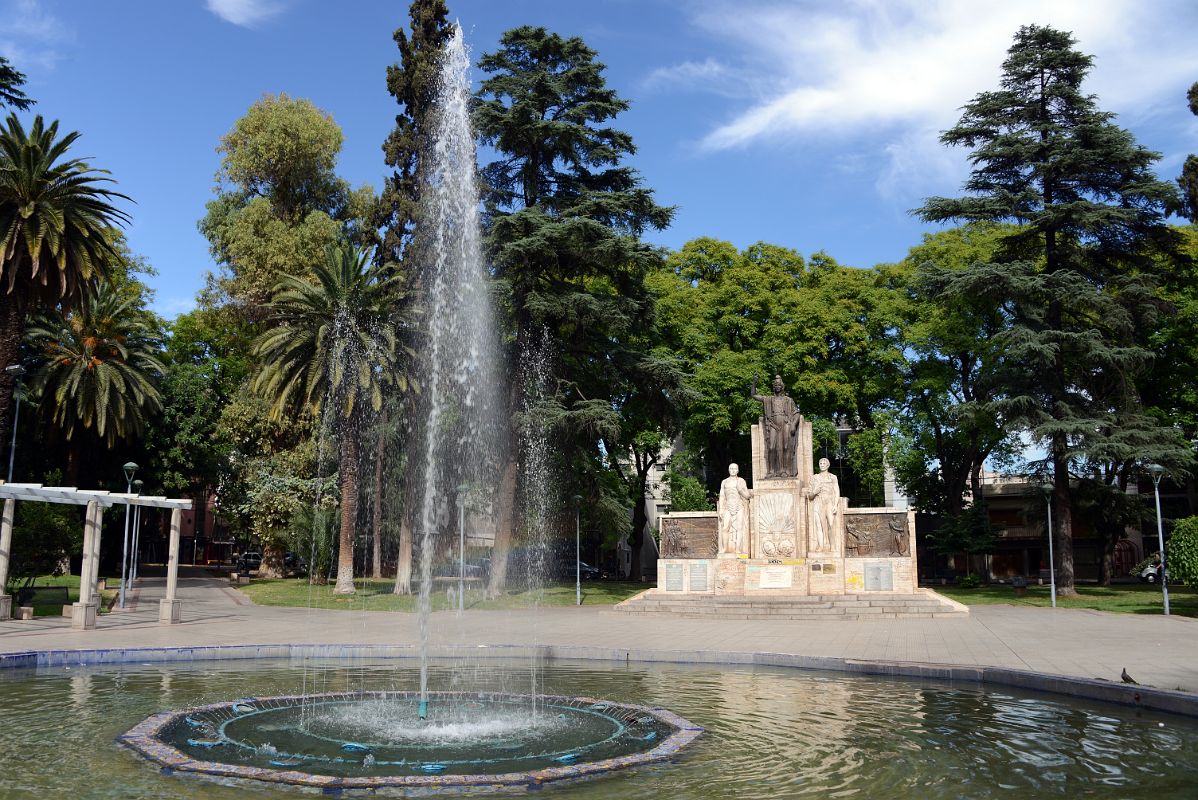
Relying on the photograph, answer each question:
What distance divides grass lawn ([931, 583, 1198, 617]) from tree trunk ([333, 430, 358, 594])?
21.1 m

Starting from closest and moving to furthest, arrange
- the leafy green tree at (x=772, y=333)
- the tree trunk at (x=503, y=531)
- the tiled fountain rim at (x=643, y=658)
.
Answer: the tiled fountain rim at (x=643, y=658) → the tree trunk at (x=503, y=531) → the leafy green tree at (x=772, y=333)

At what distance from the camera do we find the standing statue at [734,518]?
27.9m

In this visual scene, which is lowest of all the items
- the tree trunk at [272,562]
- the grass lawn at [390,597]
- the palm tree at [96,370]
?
the grass lawn at [390,597]

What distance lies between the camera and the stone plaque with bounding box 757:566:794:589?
26594 mm

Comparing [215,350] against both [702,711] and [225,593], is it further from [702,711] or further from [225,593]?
[702,711]

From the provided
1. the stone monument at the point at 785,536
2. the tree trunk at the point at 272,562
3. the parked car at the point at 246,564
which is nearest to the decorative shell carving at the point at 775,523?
the stone monument at the point at 785,536

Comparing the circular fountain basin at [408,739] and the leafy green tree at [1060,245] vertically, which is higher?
the leafy green tree at [1060,245]

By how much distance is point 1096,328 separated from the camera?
108 ft

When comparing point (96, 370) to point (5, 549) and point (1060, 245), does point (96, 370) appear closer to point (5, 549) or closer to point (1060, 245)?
point (5, 549)

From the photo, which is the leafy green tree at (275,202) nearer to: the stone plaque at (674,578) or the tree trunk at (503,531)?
the tree trunk at (503,531)

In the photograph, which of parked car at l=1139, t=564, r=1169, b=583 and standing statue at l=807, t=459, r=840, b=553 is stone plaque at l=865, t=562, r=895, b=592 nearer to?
standing statue at l=807, t=459, r=840, b=553

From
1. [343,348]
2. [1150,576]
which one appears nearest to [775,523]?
[343,348]

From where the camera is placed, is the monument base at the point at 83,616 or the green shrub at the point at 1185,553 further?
the green shrub at the point at 1185,553

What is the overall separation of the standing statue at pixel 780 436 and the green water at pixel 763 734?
48.7 feet
